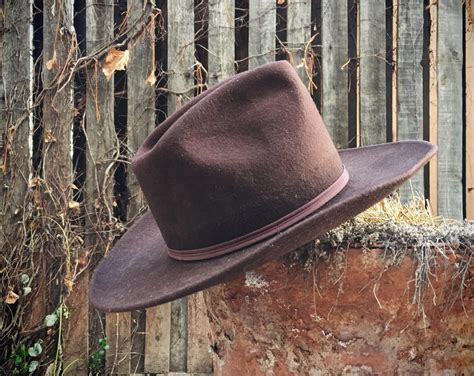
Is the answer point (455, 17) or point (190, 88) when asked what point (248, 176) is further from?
point (455, 17)

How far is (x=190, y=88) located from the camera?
129 inches

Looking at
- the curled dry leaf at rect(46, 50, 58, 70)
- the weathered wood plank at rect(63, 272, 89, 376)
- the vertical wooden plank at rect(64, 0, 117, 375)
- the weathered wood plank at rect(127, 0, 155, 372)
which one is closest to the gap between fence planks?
the weathered wood plank at rect(127, 0, 155, 372)

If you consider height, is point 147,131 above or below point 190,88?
below

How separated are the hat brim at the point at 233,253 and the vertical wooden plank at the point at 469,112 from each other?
1840 millimetres

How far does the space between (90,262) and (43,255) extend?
243mm

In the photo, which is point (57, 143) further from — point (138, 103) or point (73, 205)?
point (138, 103)

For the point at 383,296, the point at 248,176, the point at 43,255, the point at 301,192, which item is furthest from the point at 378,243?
the point at 43,255

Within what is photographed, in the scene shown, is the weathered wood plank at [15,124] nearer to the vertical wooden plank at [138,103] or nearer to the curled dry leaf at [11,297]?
the curled dry leaf at [11,297]

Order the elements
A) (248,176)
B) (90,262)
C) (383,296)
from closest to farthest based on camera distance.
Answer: (248,176) → (383,296) → (90,262)

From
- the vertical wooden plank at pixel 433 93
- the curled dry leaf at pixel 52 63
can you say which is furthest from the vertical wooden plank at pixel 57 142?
the vertical wooden plank at pixel 433 93

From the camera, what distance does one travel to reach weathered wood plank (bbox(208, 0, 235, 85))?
329 cm

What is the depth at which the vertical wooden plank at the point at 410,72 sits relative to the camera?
11.0ft

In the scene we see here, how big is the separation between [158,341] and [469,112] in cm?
215

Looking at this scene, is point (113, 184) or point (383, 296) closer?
point (383, 296)
